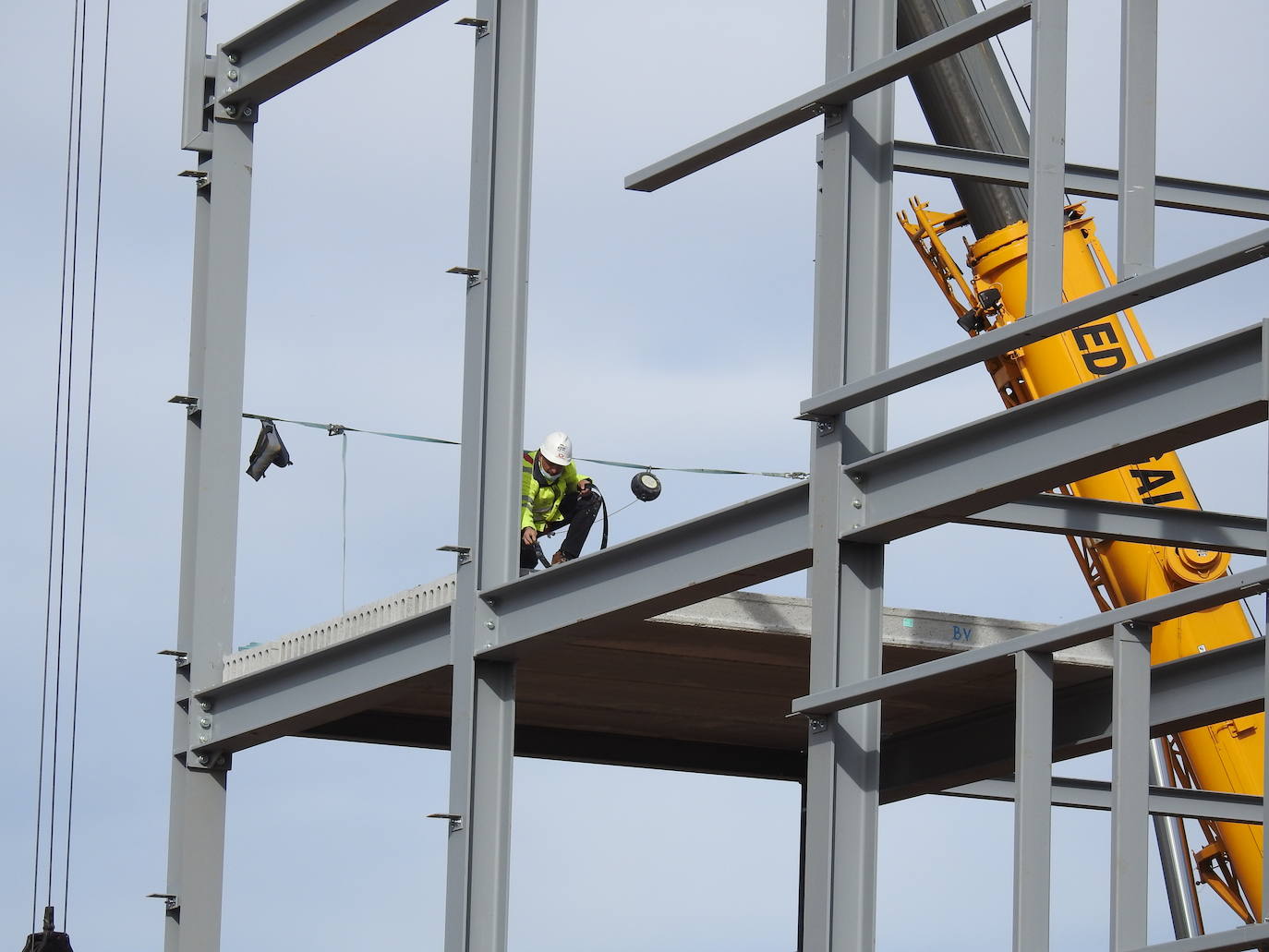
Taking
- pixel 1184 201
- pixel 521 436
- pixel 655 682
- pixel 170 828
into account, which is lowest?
pixel 170 828

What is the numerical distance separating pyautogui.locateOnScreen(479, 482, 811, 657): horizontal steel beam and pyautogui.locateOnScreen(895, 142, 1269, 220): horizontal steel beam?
2.10 metres

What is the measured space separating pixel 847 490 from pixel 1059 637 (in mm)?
1660

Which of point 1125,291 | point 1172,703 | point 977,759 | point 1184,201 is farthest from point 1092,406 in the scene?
point 977,759

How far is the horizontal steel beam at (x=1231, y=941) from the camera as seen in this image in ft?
31.6

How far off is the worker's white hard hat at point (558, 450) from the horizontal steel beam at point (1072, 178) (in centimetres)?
625

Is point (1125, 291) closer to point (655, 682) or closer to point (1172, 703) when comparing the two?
point (1172, 703)

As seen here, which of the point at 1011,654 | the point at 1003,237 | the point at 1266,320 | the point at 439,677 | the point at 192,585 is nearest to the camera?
the point at 1266,320

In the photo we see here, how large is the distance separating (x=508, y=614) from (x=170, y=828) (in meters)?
3.54

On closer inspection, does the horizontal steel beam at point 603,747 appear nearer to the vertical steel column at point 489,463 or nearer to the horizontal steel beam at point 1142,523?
the vertical steel column at point 489,463

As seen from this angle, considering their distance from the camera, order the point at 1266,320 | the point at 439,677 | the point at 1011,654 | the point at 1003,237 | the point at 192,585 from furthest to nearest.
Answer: the point at 1003,237 → the point at 192,585 → the point at 439,677 → the point at 1011,654 → the point at 1266,320

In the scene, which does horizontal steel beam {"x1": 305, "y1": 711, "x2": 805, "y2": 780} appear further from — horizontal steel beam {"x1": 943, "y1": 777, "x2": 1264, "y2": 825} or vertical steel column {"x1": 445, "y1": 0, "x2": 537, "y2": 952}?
horizontal steel beam {"x1": 943, "y1": 777, "x2": 1264, "y2": 825}

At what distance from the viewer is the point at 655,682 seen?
1723cm

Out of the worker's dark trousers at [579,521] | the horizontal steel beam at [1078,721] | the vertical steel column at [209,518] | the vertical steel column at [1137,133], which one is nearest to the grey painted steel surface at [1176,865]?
the horizontal steel beam at [1078,721]

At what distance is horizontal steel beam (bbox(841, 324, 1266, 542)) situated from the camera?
35.0 feet
